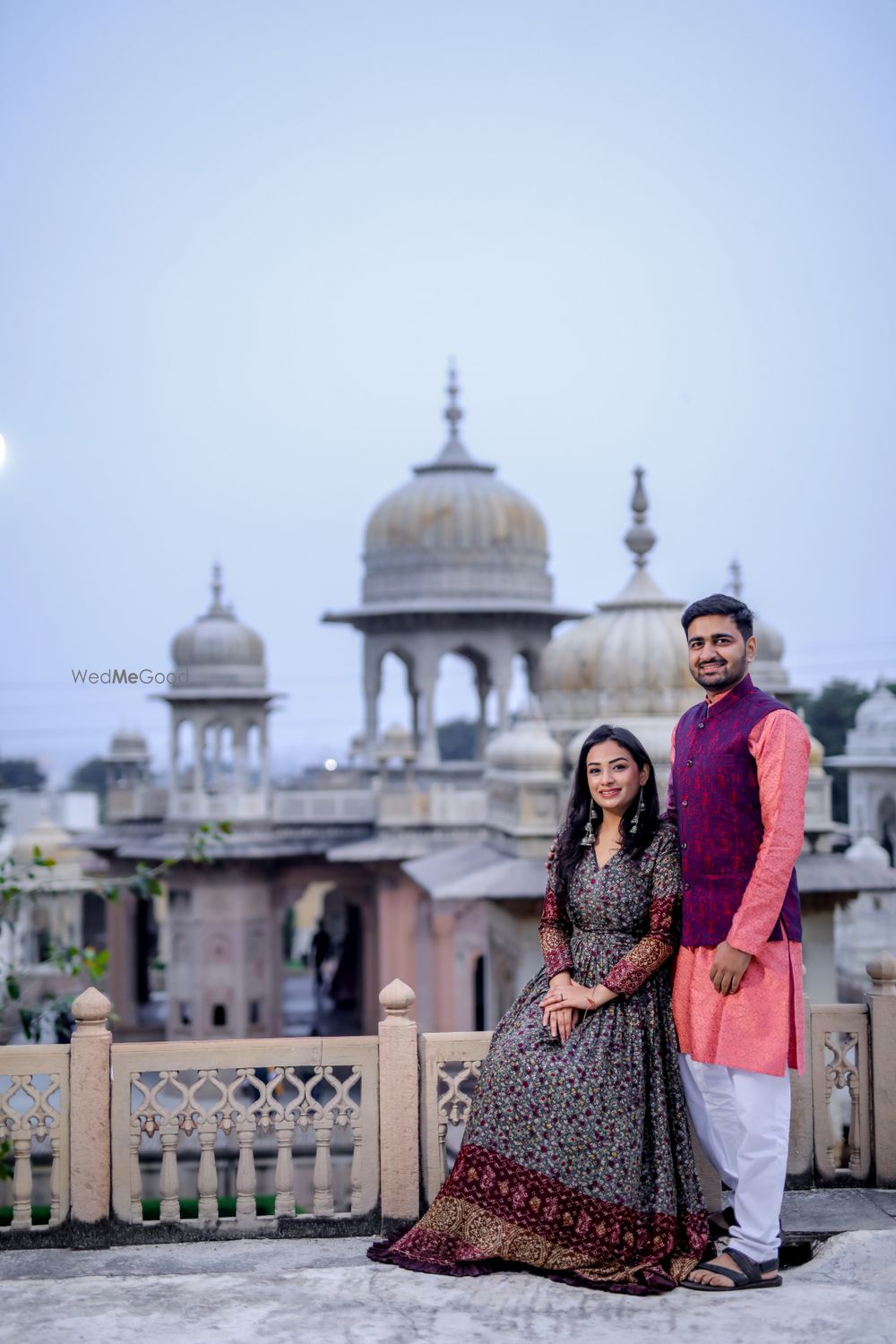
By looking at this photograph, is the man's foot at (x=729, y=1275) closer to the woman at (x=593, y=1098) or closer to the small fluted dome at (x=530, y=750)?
the woman at (x=593, y=1098)

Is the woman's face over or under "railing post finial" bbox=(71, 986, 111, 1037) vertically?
over

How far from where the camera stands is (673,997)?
4406mm

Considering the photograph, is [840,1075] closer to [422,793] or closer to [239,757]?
[422,793]

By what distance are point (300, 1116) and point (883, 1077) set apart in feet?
6.15

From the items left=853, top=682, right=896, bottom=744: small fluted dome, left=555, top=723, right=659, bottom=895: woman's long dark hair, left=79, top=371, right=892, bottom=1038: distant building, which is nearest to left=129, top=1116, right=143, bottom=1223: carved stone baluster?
left=555, top=723, right=659, bottom=895: woman's long dark hair

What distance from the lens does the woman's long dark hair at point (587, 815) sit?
4.47 m

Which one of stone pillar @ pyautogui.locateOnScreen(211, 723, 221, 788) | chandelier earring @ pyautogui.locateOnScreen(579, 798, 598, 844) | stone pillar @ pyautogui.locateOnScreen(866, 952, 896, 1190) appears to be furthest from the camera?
stone pillar @ pyautogui.locateOnScreen(211, 723, 221, 788)

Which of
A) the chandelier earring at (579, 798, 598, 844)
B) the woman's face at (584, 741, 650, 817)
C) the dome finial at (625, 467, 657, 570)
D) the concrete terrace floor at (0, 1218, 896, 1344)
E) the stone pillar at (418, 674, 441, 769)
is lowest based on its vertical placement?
the concrete terrace floor at (0, 1218, 896, 1344)

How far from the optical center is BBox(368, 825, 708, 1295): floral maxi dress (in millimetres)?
4215

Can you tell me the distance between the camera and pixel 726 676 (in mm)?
4352

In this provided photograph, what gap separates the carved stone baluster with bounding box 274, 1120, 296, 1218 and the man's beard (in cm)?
189

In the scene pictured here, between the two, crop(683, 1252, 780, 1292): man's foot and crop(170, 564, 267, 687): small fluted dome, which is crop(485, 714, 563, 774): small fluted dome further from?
crop(683, 1252, 780, 1292): man's foot

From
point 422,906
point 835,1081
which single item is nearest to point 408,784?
point 422,906

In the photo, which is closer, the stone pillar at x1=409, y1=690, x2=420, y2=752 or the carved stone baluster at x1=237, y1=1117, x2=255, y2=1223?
the carved stone baluster at x1=237, y1=1117, x2=255, y2=1223
